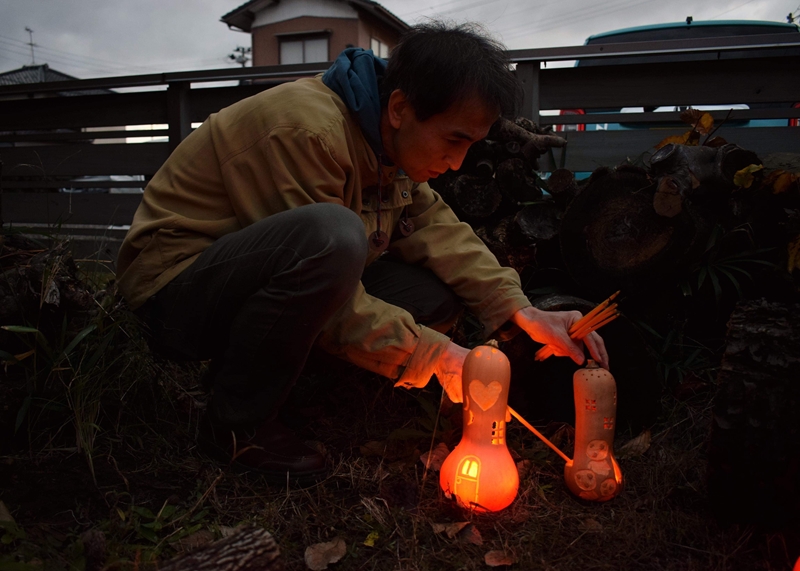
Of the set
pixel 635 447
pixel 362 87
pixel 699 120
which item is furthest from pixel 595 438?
pixel 699 120

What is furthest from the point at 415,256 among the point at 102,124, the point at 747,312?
the point at 102,124

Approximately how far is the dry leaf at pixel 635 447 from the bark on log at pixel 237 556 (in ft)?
4.49

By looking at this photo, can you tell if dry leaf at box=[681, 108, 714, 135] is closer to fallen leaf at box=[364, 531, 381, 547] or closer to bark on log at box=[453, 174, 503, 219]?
bark on log at box=[453, 174, 503, 219]

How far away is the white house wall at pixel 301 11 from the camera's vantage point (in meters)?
19.6

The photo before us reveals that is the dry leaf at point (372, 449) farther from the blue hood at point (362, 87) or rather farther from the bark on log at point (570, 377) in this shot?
the blue hood at point (362, 87)

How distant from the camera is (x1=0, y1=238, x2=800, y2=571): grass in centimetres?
164

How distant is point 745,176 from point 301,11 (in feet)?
66.9

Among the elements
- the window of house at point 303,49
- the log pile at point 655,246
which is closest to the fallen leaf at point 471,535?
the log pile at point 655,246

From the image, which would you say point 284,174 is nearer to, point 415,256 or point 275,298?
point 275,298

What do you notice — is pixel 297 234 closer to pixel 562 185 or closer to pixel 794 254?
pixel 562 185

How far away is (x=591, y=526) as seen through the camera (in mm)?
1797

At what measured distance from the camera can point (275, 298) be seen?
6.04 ft

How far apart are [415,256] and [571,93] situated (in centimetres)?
277

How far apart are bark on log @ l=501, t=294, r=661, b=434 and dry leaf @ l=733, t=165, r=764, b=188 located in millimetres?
1041
